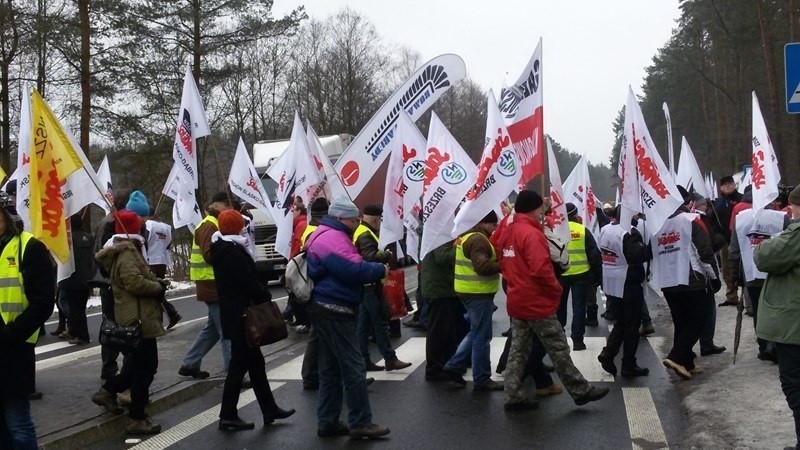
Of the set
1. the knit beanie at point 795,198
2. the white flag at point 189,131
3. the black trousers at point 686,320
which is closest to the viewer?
the knit beanie at point 795,198

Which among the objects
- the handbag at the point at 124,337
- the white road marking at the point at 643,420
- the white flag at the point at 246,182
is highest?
the white flag at the point at 246,182

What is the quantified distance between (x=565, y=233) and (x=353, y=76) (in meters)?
43.1

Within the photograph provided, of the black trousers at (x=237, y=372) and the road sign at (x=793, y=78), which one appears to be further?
the road sign at (x=793, y=78)

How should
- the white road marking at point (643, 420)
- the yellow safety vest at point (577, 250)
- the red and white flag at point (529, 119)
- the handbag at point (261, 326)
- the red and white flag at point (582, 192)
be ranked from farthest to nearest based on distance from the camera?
the red and white flag at point (582, 192) < the yellow safety vest at point (577, 250) < the red and white flag at point (529, 119) < the handbag at point (261, 326) < the white road marking at point (643, 420)

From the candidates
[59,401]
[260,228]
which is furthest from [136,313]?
[260,228]

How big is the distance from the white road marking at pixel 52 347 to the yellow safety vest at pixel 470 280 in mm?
5992

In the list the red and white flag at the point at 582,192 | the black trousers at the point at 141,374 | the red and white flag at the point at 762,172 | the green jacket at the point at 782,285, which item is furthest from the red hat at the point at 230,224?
the red and white flag at the point at 582,192

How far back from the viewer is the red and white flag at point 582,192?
41.7 ft

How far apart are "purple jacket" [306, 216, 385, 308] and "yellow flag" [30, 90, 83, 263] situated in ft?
5.92

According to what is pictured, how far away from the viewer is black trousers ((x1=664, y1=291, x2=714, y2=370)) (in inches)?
328

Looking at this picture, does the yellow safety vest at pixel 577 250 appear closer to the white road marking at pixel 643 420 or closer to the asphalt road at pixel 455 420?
the asphalt road at pixel 455 420

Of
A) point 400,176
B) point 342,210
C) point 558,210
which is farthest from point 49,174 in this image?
point 558,210

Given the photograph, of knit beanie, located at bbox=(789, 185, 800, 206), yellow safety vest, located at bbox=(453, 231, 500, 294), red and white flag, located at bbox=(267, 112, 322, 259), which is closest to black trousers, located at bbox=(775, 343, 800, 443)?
knit beanie, located at bbox=(789, 185, 800, 206)

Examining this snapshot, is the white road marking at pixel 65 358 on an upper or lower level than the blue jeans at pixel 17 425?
lower
